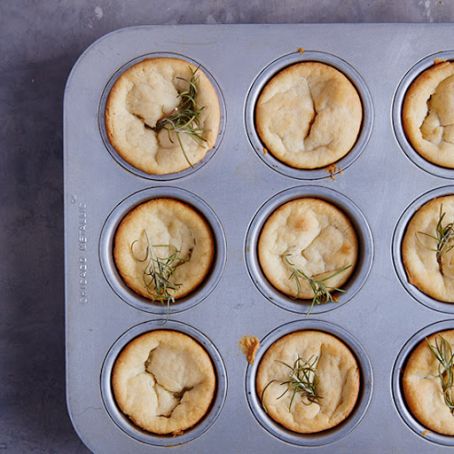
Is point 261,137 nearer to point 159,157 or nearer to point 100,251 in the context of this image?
point 159,157

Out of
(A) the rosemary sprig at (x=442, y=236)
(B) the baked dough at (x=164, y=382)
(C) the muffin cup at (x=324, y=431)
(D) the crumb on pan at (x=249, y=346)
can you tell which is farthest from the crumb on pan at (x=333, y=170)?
(B) the baked dough at (x=164, y=382)

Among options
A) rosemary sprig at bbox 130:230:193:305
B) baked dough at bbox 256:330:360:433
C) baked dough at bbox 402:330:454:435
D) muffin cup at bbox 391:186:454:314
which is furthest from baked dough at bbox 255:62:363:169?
baked dough at bbox 402:330:454:435

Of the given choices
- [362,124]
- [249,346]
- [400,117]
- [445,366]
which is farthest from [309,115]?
[445,366]

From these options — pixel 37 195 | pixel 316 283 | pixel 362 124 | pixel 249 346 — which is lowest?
pixel 249 346

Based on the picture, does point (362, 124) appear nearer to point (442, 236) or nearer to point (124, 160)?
point (442, 236)

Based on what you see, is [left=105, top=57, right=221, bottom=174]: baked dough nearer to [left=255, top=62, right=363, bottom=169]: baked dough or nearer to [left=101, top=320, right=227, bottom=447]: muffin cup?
[left=255, top=62, right=363, bottom=169]: baked dough

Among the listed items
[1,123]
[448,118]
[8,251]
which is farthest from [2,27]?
[448,118]
